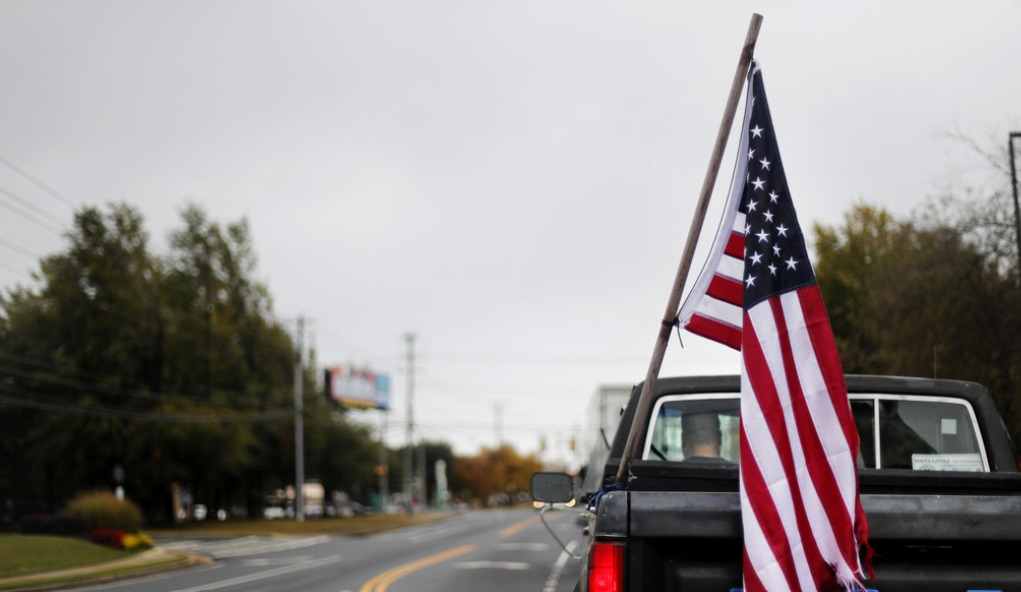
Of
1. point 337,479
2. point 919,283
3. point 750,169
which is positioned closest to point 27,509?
point 337,479

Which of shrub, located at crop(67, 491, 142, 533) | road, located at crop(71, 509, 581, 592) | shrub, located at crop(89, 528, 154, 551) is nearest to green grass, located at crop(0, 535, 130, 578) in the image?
shrub, located at crop(89, 528, 154, 551)

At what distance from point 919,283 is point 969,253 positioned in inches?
55.6

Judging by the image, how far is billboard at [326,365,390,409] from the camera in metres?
81.4

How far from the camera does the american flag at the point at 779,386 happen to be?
4.43m

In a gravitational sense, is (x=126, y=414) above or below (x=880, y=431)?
above

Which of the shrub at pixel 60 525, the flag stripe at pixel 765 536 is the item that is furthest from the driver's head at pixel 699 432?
the shrub at pixel 60 525

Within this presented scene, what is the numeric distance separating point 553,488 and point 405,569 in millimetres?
16418

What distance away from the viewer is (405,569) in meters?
22.1

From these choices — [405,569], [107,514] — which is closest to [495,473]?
[107,514]

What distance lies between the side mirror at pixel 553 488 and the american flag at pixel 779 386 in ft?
4.49

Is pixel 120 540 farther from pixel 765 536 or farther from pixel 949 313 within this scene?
pixel 765 536

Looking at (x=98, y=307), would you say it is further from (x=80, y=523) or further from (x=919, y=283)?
(x=919, y=283)

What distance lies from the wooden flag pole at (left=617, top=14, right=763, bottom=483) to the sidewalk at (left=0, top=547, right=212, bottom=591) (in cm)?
1689

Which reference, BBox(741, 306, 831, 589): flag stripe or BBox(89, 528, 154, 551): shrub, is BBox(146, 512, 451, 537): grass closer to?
BBox(89, 528, 154, 551): shrub
